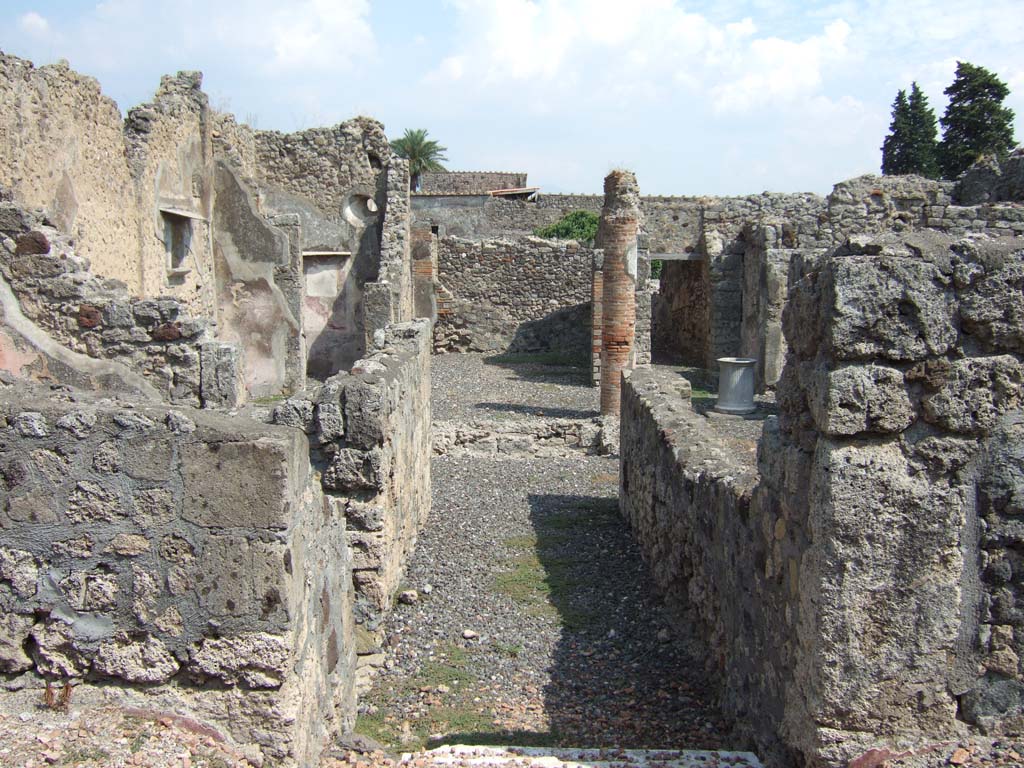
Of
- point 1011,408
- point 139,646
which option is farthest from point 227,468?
point 1011,408

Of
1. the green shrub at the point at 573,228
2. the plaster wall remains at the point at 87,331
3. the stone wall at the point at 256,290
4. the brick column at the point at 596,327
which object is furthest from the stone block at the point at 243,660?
the green shrub at the point at 573,228

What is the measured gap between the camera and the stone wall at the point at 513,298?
2031 centimetres

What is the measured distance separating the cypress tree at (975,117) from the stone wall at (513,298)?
1797 cm

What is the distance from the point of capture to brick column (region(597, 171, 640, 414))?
12227 mm

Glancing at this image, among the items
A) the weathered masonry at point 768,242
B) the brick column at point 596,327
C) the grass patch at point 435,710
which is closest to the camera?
the grass patch at point 435,710

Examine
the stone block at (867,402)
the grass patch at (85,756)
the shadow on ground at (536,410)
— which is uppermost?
the stone block at (867,402)

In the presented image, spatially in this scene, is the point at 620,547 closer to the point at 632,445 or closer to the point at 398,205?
the point at 632,445

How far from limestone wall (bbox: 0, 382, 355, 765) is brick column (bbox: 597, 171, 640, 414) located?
9.50 metres

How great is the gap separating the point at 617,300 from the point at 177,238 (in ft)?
19.3

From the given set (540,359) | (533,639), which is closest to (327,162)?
(540,359)

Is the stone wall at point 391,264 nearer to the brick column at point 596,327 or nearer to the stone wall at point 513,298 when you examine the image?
the brick column at point 596,327

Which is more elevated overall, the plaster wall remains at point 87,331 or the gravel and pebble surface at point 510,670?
the plaster wall remains at point 87,331

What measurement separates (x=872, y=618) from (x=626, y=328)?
9.95 m

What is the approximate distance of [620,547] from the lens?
7.10m
